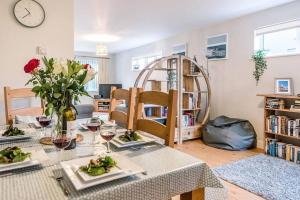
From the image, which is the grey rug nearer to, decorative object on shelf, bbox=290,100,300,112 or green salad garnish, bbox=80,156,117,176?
decorative object on shelf, bbox=290,100,300,112

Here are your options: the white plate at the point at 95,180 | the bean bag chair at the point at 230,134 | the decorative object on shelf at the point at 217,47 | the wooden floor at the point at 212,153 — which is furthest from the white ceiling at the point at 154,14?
the white plate at the point at 95,180

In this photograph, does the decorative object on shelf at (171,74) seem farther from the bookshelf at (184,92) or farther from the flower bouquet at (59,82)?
the flower bouquet at (59,82)

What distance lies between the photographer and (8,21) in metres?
2.60

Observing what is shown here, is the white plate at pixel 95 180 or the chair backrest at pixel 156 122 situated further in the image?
the chair backrest at pixel 156 122

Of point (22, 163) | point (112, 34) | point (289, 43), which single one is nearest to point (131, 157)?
point (22, 163)

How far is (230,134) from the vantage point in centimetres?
367

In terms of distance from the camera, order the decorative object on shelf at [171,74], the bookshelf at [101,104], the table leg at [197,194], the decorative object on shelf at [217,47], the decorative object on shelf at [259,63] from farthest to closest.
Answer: the bookshelf at [101,104] < the decorative object on shelf at [217,47] < the decorative object on shelf at [171,74] < the decorative object on shelf at [259,63] < the table leg at [197,194]

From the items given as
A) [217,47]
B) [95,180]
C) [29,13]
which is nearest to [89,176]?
[95,180]

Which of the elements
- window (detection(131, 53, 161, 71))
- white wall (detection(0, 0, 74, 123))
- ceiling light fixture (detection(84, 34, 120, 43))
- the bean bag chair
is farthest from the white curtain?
white wall (detection(0, 0, 74, 123))

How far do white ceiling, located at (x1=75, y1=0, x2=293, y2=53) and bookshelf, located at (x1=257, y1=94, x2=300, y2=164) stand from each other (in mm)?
1423

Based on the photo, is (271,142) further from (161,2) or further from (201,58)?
(161,2)

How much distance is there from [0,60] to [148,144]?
2243 millimetres

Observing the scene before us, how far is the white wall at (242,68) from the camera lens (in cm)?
339

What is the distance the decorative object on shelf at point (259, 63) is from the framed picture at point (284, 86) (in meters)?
0.30
